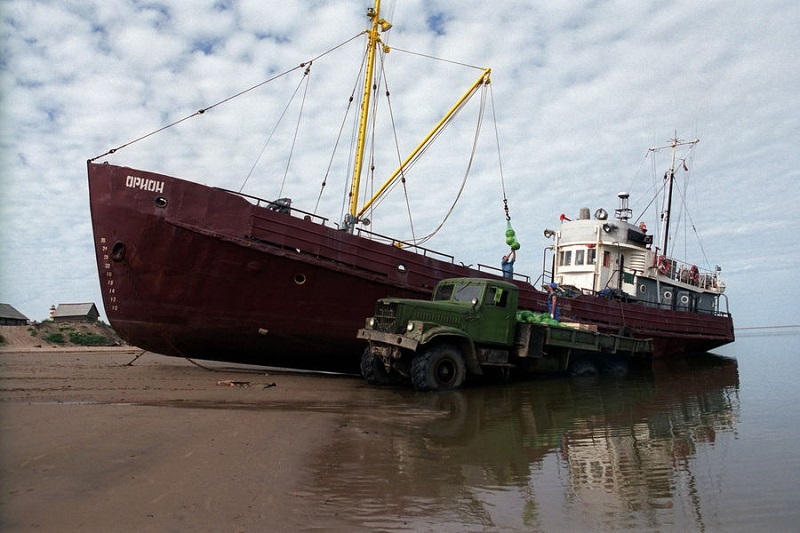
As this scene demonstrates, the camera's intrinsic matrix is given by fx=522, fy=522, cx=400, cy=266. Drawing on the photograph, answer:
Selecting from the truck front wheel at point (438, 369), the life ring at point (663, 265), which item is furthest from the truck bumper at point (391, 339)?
the life ring at point (663, 265)

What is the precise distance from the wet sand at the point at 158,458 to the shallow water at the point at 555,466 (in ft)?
1.06

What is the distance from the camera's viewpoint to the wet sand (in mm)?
3422

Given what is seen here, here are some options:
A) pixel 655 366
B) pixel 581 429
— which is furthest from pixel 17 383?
pixel 655 366

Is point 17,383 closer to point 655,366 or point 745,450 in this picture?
point 745,450

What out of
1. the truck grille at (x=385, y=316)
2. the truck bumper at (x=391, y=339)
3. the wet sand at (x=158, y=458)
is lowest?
the wet sand at (x=158, y=458)

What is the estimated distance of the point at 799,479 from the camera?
500 centimetres

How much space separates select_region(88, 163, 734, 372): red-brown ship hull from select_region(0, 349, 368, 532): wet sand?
10.3 ft

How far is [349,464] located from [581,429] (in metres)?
3.80

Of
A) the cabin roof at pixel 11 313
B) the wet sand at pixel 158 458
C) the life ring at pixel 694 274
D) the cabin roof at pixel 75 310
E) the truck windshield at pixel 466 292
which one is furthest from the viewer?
the cabin roof at pixel 75 310

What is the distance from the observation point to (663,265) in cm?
2161

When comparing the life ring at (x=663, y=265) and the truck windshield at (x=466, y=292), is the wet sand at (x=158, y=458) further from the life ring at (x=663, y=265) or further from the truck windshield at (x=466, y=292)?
the life ring at (x=663, y=265)

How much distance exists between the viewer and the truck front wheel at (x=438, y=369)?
33.5 ft

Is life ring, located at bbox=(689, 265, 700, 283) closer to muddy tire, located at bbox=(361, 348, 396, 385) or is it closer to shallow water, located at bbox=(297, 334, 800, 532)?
shallow water, located at bbox=(297, 334, 800, 532)

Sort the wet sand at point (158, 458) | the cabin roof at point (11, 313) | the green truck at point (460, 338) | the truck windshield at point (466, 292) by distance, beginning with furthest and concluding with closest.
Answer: the cabin roof at point (11, 313) → the truck windshield at point (466, 292) → the green truck at point (460, 338) → the wet sand at point (158, 458)
